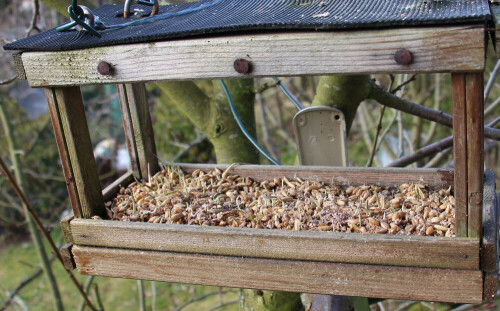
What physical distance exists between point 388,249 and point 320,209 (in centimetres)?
35

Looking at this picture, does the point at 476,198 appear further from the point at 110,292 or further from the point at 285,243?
the point at 110,292

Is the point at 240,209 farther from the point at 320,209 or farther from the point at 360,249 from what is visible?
the point at 360,249

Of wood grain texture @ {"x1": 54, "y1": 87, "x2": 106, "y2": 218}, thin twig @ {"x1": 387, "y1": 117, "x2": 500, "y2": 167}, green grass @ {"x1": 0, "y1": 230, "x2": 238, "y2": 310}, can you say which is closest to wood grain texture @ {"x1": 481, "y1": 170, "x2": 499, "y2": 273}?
thin twig @ {"x1": 387, "y1": 117, "x2": 500, "y2": 167}

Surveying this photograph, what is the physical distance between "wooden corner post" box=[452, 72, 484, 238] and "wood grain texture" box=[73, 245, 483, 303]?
137 millimetres

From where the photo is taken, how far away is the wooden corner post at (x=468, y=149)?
1.17m

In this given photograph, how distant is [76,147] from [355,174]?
3.12 feet

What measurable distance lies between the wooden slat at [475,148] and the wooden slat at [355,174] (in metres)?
0.49

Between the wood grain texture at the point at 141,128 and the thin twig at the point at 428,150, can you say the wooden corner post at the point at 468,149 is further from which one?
the wood grain texture at the point at 141,128

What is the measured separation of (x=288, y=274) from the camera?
147 cm

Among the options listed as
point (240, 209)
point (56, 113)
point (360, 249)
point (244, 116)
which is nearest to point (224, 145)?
point (244, 116)

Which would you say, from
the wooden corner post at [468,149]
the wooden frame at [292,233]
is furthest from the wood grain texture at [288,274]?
the wooden corner post at [468,149]

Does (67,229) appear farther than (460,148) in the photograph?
Yes

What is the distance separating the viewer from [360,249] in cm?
139

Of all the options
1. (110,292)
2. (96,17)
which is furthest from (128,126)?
(110,292)
